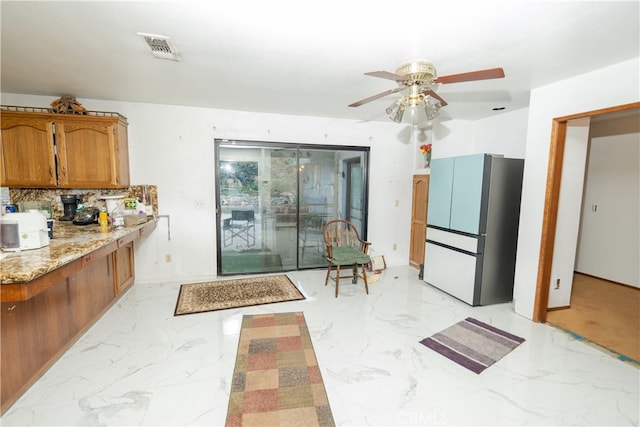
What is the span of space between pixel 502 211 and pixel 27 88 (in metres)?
5.47

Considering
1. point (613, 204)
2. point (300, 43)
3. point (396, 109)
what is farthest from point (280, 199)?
point (613, 204)

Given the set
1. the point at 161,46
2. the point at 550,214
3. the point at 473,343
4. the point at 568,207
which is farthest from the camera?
the point at 568,207

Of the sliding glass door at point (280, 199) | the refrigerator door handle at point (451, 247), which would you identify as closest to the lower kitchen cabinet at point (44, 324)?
the sliding glass door at point (280, 199)

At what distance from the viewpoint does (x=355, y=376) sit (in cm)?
211

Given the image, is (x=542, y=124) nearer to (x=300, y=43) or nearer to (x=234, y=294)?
(x=300, y=43)

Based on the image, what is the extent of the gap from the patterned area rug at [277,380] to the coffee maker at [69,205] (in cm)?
257

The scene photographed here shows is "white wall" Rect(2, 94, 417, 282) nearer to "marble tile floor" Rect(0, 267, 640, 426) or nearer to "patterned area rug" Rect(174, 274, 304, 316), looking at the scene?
"patterned area rug" Rect(174, 274, 304, 316)

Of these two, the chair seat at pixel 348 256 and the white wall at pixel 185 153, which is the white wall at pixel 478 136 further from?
the chair seat at pixel 348 256

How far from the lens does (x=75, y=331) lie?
2.50 m

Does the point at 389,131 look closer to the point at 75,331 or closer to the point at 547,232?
the point at 547,232

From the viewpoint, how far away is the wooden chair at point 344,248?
3.68 metres

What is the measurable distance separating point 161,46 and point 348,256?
9.51 feet

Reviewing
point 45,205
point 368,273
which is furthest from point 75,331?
point 368,273

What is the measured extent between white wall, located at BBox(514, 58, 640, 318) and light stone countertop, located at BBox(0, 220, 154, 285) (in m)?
4.06
